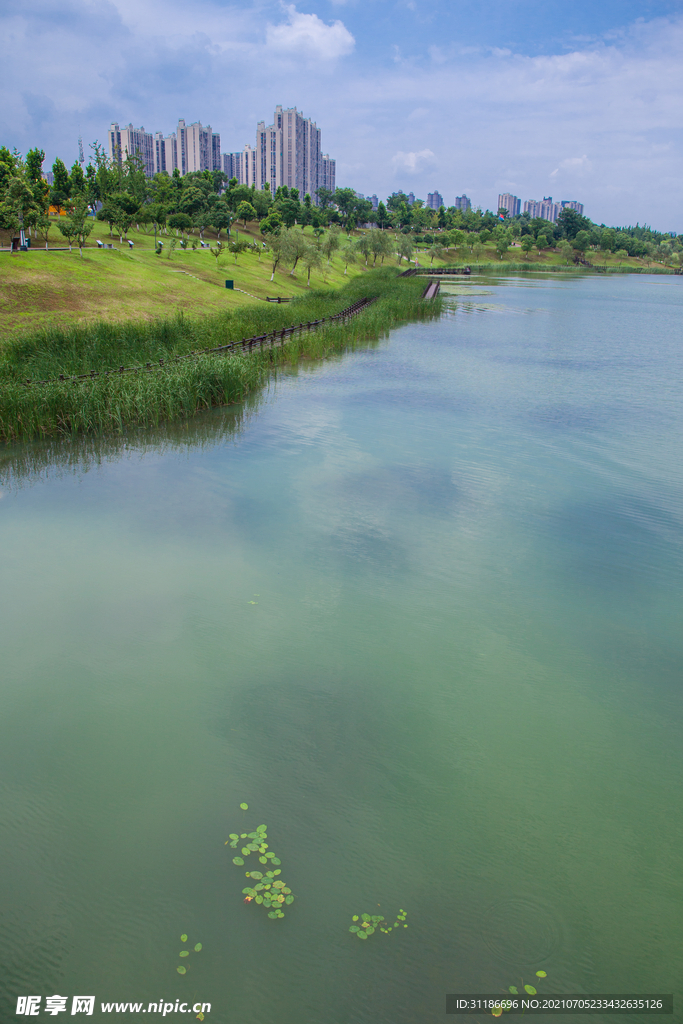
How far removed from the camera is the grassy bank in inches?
Result: 631

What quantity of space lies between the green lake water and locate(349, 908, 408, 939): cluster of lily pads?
0.18 feet

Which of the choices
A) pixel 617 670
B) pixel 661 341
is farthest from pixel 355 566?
pixel 661 341

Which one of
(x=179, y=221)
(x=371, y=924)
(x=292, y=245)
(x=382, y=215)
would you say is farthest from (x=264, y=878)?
(x=382, y=215)

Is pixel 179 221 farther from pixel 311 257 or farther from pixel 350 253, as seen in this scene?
pixel 350 253

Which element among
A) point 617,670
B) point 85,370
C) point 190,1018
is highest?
point 85,370

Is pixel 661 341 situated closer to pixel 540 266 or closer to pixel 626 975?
pixel 626 975

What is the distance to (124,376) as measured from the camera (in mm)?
18125

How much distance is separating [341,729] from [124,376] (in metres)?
14.4

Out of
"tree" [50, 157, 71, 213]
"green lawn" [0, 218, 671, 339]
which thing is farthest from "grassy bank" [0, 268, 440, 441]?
"tree" [50, 157, 71, 213]

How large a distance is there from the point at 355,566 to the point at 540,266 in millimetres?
136187

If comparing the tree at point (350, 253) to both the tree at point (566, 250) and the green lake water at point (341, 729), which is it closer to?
the green lake water at point (341, 729)

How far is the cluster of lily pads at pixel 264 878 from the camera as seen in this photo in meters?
4.93

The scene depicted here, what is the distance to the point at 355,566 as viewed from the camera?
33.2 feet

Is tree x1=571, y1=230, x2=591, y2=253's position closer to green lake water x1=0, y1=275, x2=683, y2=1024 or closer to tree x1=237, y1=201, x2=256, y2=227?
tree x1=237, y1=201, x2=256, y2=227
